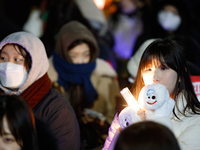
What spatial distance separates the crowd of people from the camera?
2129mm

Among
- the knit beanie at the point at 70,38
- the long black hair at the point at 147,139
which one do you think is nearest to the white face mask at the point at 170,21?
the knit beanie at the point at 70,38

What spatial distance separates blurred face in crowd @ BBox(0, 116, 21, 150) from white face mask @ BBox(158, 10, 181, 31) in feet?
13.8

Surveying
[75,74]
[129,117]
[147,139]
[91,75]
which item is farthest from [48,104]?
[91,75]

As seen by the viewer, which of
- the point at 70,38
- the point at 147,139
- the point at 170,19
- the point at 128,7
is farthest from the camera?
the point at 128,7

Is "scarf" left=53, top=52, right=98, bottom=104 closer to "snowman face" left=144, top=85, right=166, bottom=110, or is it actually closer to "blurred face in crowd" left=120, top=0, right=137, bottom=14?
"snowman face" left=144, top=85, right=166, bottom=110

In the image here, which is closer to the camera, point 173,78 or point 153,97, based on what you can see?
point 153,97

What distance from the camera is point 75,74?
14.3 ft

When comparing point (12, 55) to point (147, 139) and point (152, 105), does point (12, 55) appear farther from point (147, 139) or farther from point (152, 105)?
point (147, 139)

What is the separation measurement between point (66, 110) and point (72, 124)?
14cm

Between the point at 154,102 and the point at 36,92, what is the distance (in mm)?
1190

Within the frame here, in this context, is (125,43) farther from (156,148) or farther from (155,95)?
(156,148)

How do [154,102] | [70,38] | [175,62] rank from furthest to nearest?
[70,38] → [175,62] → [154,102]

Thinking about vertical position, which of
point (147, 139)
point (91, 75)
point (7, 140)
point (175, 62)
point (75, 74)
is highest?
point (175, 62)

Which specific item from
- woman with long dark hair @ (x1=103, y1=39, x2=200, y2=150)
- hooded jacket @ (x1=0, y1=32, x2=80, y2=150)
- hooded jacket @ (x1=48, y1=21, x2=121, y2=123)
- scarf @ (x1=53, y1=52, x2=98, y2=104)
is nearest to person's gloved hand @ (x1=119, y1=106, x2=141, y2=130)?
woman with long dark hair @ (x1=103, y1=39, x2=200, y2=150)
